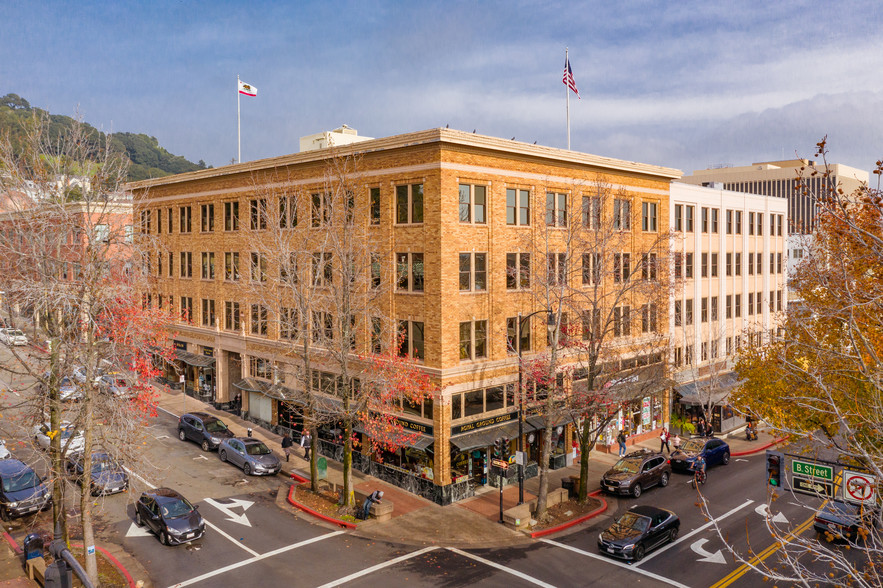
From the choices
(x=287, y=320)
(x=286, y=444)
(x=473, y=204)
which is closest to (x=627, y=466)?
(x=473, y=204)

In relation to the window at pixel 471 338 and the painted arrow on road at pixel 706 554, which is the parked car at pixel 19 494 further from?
the painted arrow on road at pixel 706 554

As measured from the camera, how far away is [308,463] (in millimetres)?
33562

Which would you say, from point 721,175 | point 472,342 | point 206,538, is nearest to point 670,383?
point 472,342

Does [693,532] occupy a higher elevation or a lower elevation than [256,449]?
lower

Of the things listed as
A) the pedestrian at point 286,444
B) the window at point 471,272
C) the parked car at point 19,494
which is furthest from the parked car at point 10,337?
the window at point 471,272

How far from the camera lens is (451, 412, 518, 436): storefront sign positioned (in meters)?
29.3

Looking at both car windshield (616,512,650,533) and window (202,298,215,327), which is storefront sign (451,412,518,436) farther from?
window (202,298,215,327)

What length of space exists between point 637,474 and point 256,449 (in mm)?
18872

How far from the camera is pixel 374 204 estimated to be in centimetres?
3162

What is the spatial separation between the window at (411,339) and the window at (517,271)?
5.24 metres

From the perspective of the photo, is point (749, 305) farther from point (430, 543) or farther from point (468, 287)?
point (430, 543)

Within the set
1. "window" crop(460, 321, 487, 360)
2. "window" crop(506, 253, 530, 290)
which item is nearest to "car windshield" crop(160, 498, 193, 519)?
"window" crop(460, 321, 487, 360)

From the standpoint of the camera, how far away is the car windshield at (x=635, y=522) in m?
23.3

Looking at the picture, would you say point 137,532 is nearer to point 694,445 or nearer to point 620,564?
point 620,564
